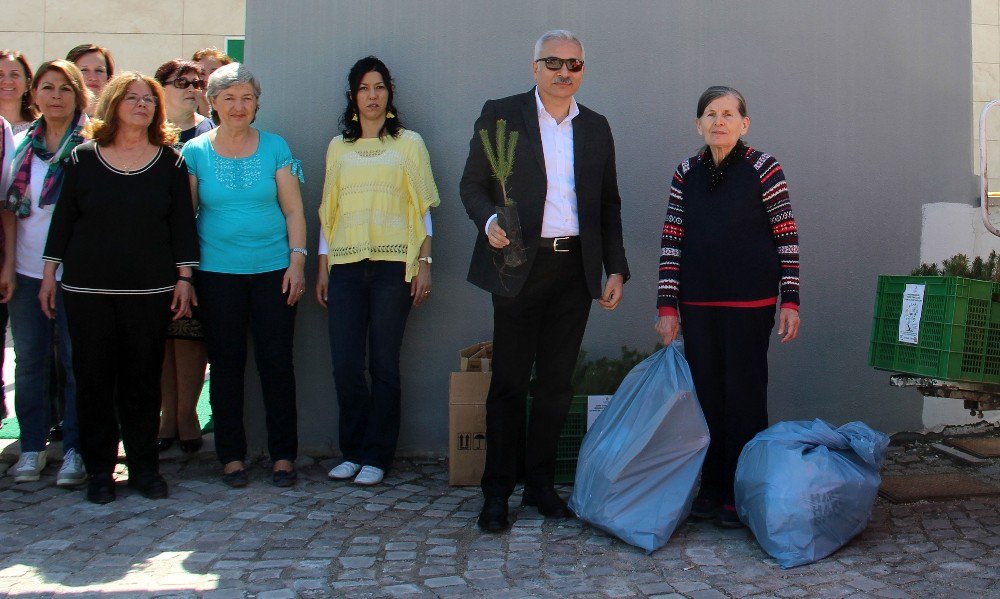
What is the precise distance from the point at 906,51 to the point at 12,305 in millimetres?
4870

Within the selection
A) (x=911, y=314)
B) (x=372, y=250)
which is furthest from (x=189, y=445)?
(x=911, y=314)

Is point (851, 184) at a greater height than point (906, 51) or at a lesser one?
lesser

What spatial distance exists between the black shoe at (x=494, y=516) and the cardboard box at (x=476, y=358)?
2.78 feet

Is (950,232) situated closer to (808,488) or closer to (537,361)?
(808,488)

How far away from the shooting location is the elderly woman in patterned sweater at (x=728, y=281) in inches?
166

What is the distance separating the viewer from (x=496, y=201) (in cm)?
423

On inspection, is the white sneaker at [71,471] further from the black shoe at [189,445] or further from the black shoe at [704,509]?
the black shoe at [704,509]

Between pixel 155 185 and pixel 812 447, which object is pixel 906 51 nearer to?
pixel 812 447

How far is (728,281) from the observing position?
13.8ft

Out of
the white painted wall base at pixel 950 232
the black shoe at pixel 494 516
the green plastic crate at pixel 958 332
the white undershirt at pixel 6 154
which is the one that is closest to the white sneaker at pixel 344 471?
the black shoe at pixel 494 516

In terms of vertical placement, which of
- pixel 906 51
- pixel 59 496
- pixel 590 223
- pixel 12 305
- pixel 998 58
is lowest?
pixel 59 496

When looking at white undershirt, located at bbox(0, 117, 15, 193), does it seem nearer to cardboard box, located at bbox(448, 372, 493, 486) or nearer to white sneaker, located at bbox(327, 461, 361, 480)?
white sneaker, located at bbox(327, 461, 361, 480)

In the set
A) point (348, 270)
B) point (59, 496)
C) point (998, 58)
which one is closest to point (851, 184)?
point (348, 270)

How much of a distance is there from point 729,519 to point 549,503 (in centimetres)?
76
